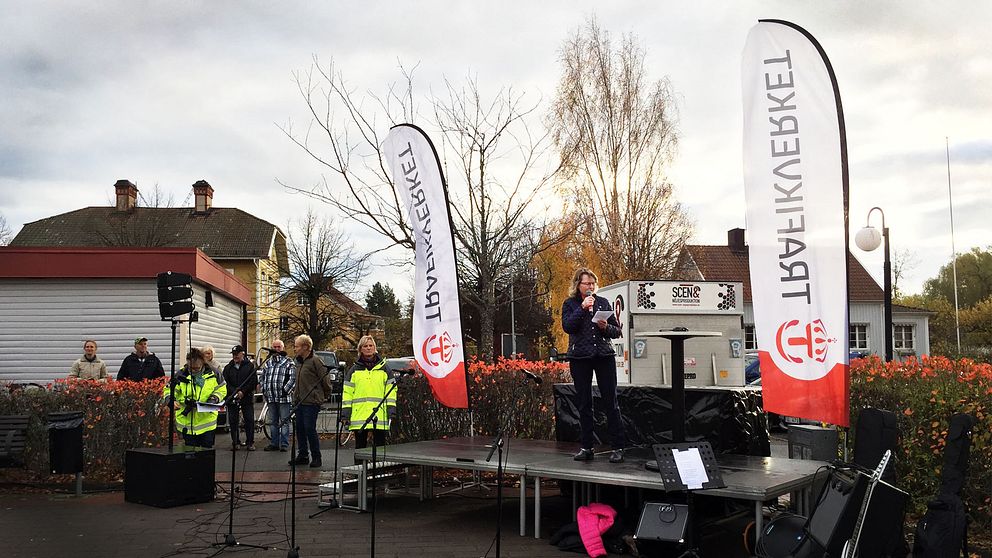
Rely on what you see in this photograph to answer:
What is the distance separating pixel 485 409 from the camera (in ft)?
36.0

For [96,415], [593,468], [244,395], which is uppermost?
[244,395]

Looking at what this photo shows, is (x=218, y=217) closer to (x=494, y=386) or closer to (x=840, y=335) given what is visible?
(x=494, y=386)

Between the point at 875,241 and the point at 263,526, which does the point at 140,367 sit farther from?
the point at 875,241

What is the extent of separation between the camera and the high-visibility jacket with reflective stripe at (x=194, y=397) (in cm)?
1134

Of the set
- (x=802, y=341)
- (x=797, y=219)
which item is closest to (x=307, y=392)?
(x=802, y=341)

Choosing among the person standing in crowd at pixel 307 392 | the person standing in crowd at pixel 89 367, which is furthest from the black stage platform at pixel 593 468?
the person standing in crowd at pixel 89 367

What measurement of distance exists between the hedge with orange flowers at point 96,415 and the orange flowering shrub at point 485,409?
11.4ft

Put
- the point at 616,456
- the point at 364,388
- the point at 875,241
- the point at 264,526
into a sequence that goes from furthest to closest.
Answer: the point at 875,241 < the point at 364,388 < the point at 264,526 < the point at 616,456

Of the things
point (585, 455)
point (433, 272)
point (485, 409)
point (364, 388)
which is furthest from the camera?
point (485, 409)

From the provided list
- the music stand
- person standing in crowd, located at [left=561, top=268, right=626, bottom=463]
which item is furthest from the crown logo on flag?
person standing in crowd, located at [left=561, top=268, right=626, bottom=463]

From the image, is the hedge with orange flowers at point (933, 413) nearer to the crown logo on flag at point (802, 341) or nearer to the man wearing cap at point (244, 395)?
the crown logo on flag at point (802, 341)

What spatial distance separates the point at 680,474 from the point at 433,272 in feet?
14.3

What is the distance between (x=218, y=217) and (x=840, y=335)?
45743 millimetres

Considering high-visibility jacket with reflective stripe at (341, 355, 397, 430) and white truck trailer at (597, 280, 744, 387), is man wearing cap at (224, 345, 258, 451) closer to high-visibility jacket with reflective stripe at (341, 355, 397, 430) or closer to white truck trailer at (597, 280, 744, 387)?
high-visibility jacket with reflective stripe at (341, 355, 397, 430)
